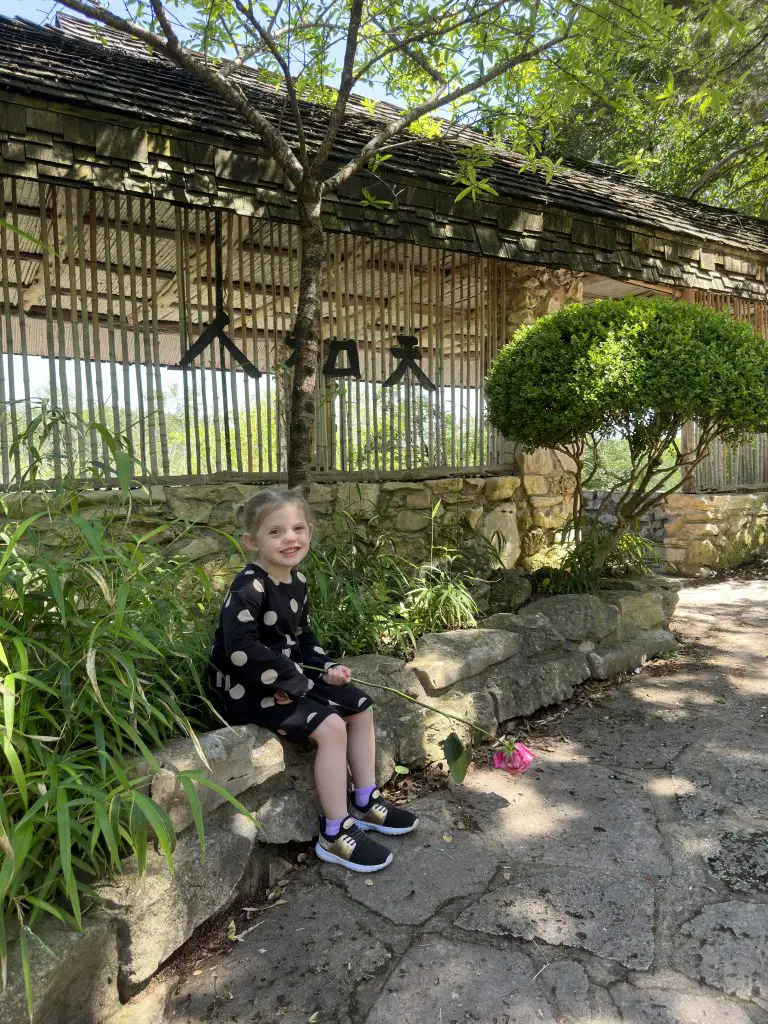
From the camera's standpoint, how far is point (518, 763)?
258 cm

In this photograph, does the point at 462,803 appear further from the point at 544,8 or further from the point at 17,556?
the point at 544,8

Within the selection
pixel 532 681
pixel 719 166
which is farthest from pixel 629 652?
pixel 719 166

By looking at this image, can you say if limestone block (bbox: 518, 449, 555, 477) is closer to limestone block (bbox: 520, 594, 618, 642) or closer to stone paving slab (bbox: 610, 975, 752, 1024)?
limestone block (bbox: 520, 594, 618, 642)

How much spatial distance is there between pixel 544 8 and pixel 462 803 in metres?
3.86

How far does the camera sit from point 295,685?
7.42 feet

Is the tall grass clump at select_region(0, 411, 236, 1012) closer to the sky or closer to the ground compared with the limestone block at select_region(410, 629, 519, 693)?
closer to the sky

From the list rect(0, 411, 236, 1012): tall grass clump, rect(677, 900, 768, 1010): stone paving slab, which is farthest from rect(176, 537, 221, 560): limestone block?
rect(677, 900, 768, 1010): stone paving slab

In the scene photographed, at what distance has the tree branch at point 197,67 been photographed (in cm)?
290

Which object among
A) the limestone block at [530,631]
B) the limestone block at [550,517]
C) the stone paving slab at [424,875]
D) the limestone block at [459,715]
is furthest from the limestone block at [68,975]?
the limestone block at [550,517]

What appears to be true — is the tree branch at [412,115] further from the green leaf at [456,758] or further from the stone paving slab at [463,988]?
the stone paving slab at [463,988]

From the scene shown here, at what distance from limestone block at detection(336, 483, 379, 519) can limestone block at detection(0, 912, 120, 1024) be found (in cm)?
344

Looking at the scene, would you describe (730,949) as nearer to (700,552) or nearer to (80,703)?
(80,703)

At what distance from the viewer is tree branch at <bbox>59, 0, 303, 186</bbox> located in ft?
9.52

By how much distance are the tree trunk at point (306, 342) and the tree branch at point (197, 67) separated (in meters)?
0.18
